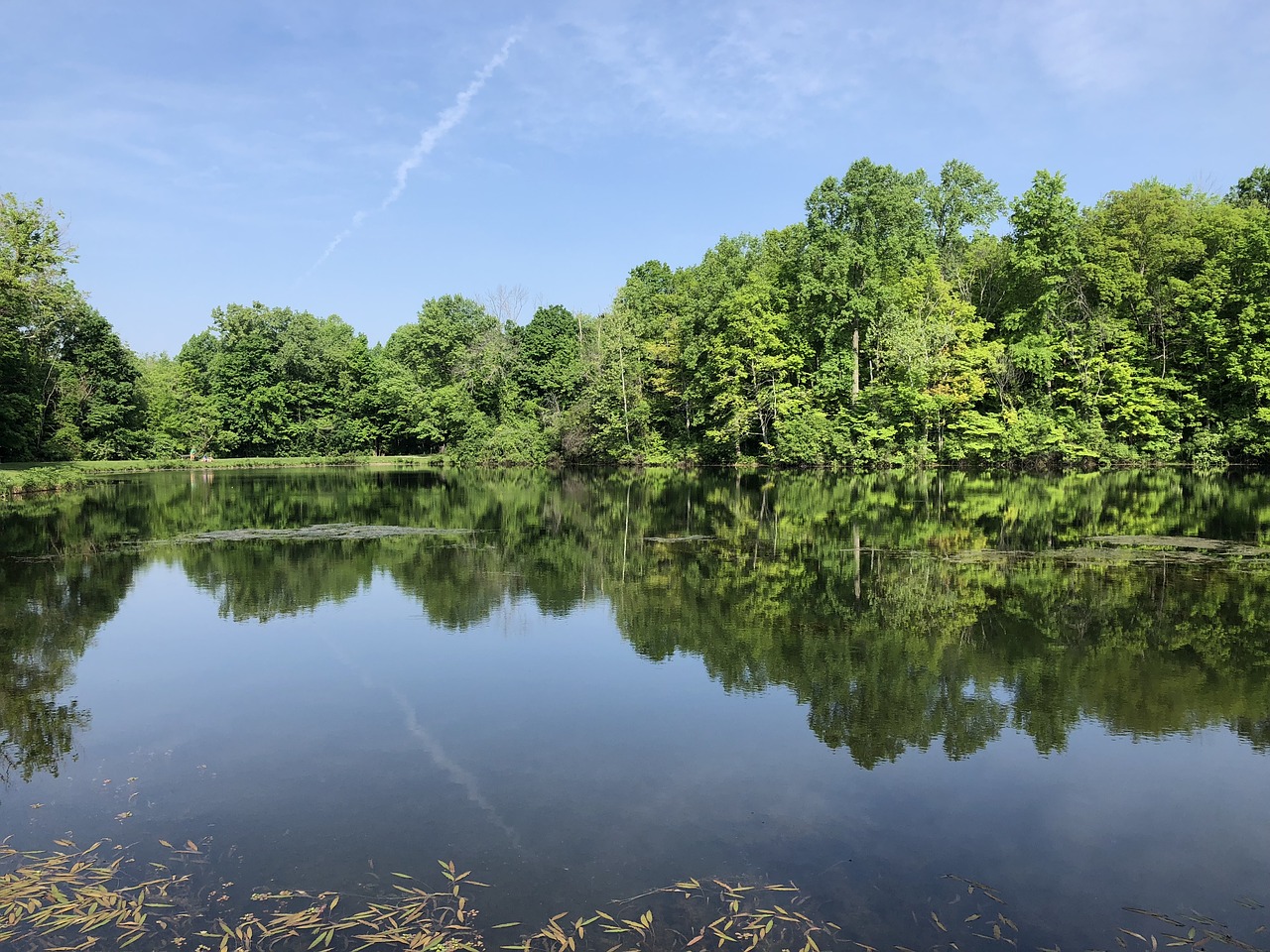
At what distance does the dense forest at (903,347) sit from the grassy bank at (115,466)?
3.50 m

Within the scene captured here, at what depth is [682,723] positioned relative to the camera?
7.62m

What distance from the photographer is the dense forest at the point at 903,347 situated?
144ft

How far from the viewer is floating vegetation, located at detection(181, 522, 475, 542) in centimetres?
2053

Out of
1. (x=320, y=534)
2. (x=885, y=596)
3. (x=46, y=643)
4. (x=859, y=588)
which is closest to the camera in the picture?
(x=46, y=643)

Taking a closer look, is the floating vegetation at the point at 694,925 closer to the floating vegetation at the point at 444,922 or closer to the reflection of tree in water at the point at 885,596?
the floating vegetation at the point at 444,922

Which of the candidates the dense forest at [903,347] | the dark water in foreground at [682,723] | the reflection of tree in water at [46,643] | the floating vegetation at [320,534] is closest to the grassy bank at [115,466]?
the dense forest at [903,347]

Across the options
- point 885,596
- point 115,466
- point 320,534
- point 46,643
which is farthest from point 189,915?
point 115,466

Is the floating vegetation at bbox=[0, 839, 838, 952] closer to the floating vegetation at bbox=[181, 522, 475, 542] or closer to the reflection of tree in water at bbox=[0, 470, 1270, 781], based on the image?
the reflection of tree in water at bbox=[0, 470, 1270, 781]

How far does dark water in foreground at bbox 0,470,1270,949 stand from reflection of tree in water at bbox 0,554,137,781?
6 centimetres

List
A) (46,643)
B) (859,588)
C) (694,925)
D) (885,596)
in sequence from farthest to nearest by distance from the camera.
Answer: (859,588) → (885,596) → (46,643) → (694,925)

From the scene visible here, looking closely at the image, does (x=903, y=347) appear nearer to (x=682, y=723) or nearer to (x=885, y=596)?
(x=885, y=596)

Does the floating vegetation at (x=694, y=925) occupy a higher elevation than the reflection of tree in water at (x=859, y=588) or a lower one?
lower

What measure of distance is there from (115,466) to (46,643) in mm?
51513

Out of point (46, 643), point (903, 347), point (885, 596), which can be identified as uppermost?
point (903, 347)
